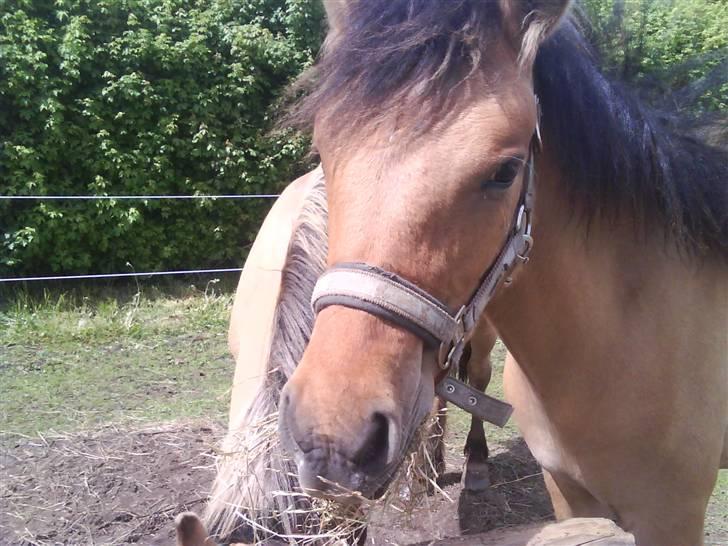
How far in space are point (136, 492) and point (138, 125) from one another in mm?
5350

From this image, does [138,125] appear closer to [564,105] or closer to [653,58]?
[653,58]

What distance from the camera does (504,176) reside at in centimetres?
143

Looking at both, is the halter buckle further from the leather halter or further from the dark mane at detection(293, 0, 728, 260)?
the dark mane at detection(293, 0, 728, 260)

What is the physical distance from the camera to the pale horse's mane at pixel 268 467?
1582 mm

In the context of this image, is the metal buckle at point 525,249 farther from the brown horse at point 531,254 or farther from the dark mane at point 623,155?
the dark mane at point 623,155

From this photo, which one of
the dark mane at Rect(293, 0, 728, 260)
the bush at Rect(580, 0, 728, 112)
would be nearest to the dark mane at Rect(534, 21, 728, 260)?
the dark mane at Rect(293, 0, 728, 260)

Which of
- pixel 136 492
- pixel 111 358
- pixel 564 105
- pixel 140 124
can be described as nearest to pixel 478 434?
pixel 136 492

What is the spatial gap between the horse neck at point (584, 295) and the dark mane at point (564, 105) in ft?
0.19

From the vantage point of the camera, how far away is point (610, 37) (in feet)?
6.62

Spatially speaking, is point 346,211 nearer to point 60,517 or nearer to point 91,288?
point 60,517

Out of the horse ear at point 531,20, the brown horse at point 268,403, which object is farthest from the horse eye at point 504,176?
the brown horse at point 268,403

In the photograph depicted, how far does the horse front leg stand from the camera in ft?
13.3

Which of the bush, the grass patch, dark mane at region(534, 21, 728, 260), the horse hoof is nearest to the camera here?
dark mane at region(534, 21, 728, 260)

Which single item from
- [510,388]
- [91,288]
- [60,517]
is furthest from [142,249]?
[510,388]
